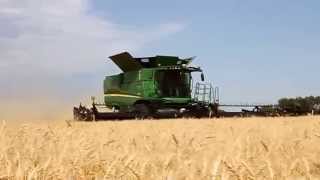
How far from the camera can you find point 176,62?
35.4 m

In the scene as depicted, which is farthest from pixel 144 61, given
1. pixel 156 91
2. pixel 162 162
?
pixel 162 162

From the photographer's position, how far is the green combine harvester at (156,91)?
1344 inches

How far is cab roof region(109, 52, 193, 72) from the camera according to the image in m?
34.9

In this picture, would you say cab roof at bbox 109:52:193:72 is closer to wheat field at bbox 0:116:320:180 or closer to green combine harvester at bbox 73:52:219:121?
green combine harvester at bbox 73:52:219:121

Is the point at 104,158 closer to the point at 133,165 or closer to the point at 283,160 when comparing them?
the point at 133,165

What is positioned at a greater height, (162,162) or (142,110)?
(142,110)

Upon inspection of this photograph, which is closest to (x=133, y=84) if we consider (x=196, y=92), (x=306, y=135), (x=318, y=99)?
(x=196, y=92)

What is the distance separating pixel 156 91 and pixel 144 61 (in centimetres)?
224

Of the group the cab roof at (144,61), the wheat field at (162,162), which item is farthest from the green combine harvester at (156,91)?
the wheat field at (162,162)

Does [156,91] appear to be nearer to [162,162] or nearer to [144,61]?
[144,61]

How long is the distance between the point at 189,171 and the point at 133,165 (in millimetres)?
298

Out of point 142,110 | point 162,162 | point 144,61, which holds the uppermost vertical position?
point 144,61

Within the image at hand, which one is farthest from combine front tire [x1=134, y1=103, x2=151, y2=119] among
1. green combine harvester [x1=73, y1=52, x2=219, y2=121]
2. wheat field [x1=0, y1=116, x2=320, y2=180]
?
wheat field [x1=0, y1=116, x2=320, y2=180]

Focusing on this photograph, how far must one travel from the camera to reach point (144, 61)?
1398 inches
